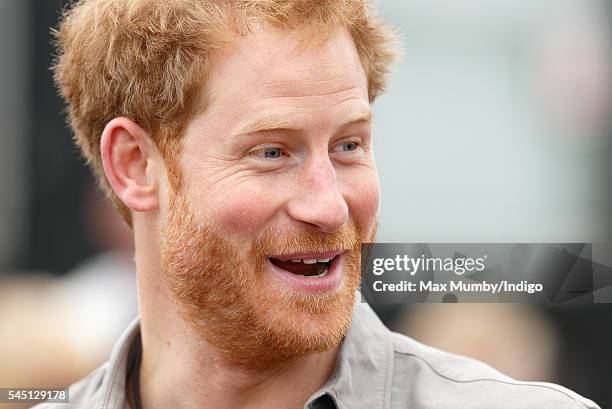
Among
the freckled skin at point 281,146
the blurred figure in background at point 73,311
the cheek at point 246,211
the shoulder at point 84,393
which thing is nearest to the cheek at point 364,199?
the freckled skin at point 281,146

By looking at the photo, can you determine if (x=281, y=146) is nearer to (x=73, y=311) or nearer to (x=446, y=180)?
(x=446, y=180)

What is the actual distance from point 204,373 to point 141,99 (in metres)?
0.90

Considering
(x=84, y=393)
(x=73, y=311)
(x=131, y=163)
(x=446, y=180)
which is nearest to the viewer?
(x=131, y=163)

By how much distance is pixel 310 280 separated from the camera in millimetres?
3049

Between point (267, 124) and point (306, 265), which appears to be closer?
point (267, 124)

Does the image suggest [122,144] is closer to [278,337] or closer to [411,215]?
[278,337]

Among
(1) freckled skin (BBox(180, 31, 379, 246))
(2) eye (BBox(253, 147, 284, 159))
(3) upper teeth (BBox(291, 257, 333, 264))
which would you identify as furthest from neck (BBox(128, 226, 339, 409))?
(2) eye (BBox(253, 147, 284, 159))

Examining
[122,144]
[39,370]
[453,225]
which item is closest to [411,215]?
[453,225]

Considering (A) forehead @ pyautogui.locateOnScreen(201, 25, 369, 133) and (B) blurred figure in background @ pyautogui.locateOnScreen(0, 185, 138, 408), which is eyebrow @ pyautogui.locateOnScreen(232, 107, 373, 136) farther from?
(B) blurred figure in background @ pyautogui.locateOnScreen(0, 185, 138, 408)

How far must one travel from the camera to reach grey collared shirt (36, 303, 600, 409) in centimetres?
303

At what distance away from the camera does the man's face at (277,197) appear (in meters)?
3.00

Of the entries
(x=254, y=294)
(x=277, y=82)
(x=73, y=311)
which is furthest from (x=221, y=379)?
(x=73, y=311)

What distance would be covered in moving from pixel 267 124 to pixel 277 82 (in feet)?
0.43

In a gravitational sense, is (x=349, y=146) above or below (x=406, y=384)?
above
